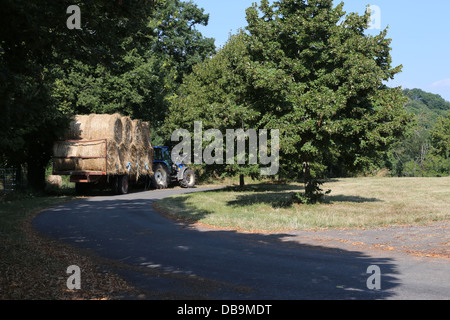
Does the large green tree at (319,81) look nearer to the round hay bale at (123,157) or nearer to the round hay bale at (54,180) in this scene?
the round hay bale at (123,157)

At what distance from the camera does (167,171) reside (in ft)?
105

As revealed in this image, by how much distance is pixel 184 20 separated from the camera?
58.1 meters

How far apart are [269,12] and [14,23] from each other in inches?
494

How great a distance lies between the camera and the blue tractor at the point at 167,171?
3179 cm

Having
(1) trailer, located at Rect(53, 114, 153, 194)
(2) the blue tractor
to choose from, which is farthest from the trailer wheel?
(2) the blue tractor

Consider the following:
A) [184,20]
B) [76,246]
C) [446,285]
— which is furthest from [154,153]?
[184,20]

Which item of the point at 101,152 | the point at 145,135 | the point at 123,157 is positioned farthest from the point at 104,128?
the point at 145,135

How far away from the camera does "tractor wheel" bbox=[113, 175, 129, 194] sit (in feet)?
84.3

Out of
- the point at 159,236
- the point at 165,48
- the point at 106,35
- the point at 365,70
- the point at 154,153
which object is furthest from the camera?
the point at 165,48

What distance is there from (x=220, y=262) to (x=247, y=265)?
0.61 m

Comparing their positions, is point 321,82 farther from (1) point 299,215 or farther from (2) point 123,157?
(2) point 123,157

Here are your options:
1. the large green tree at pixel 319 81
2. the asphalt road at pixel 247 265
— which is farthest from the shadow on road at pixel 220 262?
the large green tree at pixel 319 81
